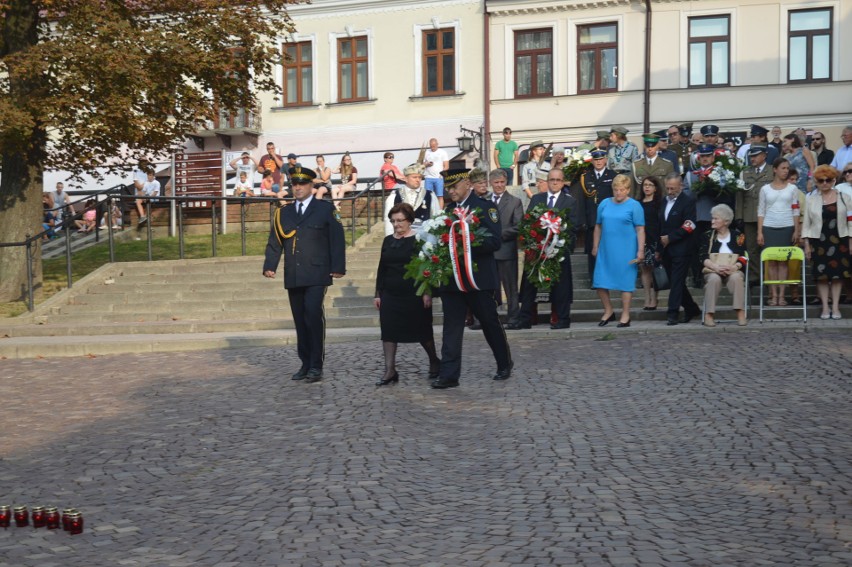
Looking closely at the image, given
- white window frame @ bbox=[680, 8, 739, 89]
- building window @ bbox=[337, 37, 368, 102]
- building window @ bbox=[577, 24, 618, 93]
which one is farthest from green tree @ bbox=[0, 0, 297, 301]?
white window frame @ bbox=[680, 8, 739, 89]

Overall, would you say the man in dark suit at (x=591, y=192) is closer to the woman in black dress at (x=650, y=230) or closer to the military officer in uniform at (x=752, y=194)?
the woman in black dress at (x=650, y=230)

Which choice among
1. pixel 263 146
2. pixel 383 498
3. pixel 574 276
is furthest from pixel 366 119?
pixel 383 498

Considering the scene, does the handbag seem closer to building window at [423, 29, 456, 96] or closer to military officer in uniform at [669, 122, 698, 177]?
military officer in uniform at [669, 122, 698, 177]

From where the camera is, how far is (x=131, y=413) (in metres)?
10.6

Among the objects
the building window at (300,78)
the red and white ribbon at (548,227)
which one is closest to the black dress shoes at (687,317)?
the red and white ribbon at (548,227)

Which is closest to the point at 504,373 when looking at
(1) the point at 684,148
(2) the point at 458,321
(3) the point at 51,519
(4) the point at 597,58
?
(2) the point at 458,321

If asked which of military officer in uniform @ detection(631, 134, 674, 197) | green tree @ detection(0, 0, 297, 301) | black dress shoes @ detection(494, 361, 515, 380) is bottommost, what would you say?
black dress shoes @ detection(494, 361, 515, 380)

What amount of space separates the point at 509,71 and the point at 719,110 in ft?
20.6

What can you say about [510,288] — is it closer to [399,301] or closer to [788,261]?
[788,261]

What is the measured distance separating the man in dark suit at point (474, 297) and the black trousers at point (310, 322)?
4.67ft

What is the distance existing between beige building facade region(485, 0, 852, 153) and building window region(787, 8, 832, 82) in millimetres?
28

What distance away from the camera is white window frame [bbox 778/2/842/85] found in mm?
33062

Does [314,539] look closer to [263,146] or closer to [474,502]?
[474,502]

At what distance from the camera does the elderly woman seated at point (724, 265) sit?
1540 cm
